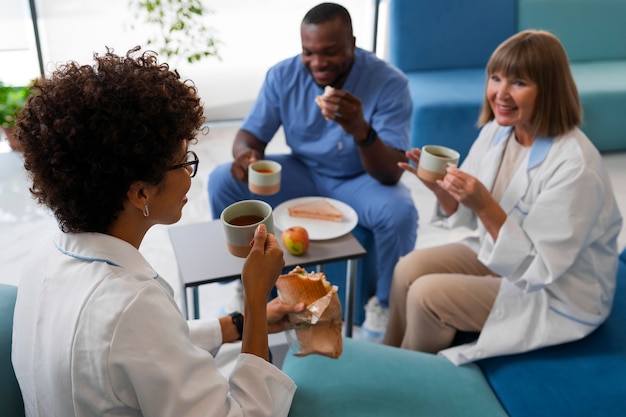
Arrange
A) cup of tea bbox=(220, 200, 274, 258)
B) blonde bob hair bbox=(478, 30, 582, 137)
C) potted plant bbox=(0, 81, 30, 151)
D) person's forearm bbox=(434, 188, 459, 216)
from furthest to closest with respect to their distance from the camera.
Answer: potted plant bbox=(0, 81, 30, 151), person's forearm bbox=(434, 188, 459, 216), blonde bob hair bbox=(478, 30, 582, 137), cup of tea bbox=(220, 200, 274, 258)

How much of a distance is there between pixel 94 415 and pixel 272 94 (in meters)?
1.69

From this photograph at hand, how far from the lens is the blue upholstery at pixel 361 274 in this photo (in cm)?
205

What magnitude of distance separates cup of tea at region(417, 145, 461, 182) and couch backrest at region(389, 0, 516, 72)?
6.92ft

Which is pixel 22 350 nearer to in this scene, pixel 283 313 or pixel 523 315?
pixel 283 313

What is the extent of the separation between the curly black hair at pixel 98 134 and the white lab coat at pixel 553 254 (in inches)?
39.6

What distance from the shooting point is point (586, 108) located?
11.2 feet

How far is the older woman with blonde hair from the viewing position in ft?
4.77

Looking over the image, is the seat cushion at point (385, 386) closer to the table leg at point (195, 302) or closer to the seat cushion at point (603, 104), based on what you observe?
the table leg at point (195, 302)

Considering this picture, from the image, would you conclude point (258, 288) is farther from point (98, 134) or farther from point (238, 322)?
point (98, 134)

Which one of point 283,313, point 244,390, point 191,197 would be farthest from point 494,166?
point 191,197

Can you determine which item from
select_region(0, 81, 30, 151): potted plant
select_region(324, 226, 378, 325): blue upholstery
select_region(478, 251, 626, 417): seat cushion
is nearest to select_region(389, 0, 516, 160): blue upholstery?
select_region(324, 226, 378, 325): blue upholstery

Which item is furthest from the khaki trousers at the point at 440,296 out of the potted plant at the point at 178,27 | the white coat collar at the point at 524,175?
the potted plant at the point at 178,27

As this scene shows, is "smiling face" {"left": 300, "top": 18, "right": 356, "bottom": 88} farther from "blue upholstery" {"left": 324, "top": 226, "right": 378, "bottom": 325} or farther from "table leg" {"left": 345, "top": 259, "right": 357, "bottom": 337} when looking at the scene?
"table leg" {"left": 345, "top": 259, "right": 357, "bottom": 337}

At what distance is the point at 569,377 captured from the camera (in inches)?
54.8
